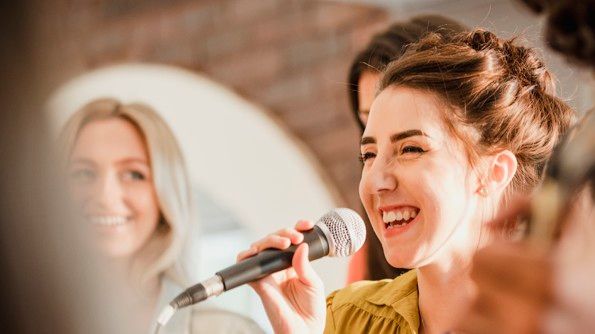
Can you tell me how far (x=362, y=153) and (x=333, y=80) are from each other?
145 cm

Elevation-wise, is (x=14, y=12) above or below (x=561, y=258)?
above

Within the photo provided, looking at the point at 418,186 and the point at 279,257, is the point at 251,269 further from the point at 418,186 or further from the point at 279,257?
the point at 418,186

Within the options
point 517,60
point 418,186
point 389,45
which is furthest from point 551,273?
point 389,45

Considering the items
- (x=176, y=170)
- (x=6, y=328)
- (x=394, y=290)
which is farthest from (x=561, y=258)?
(x=176, y=170)

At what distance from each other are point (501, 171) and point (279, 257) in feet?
1.34

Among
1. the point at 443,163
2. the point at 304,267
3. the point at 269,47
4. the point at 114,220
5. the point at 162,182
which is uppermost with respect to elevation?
the point at 269,47

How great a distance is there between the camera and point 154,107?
238 cm

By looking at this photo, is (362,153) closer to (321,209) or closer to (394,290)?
(394,290)

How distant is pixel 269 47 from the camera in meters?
2.66

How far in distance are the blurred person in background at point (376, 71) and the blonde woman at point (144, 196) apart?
41 centimetres

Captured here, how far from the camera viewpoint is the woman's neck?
1.23 m

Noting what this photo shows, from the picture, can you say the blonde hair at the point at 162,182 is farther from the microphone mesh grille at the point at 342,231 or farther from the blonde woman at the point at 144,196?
the microphone mesh grille at the point at 342,231

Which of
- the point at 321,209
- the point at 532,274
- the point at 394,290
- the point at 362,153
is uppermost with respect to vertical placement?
the point at 321,209

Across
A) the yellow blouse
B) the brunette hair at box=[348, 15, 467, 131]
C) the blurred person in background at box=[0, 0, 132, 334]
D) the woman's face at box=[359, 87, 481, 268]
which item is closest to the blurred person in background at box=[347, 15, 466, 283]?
the brunette hair at box=[348, 15, 467, 131]
